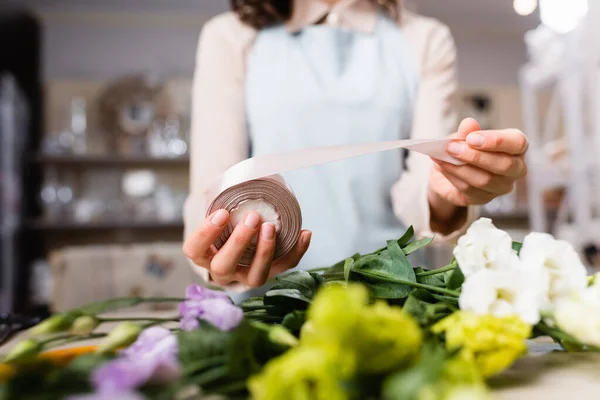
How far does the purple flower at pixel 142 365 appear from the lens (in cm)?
22

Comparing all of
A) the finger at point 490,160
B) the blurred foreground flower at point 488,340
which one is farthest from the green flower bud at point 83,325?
the finger at point 490,160

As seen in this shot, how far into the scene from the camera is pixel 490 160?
507mm

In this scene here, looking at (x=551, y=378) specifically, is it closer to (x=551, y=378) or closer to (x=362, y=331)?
(x=551, y=378)

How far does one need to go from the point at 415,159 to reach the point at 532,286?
1.88ft

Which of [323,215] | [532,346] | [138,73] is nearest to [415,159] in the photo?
[323,215]

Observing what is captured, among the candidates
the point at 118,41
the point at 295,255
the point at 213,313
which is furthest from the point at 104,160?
the point at 213,313

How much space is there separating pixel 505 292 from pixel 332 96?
649 mm

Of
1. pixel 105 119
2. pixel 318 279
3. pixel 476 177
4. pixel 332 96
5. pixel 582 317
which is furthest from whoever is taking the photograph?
pixel 105 119

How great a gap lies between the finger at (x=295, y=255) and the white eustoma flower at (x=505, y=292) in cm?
21

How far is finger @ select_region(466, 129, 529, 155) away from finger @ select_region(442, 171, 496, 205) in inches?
2.7

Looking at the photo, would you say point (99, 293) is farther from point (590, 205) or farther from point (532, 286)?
point (532, 286)

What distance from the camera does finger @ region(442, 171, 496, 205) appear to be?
565mm

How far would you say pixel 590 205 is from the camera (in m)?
1.89

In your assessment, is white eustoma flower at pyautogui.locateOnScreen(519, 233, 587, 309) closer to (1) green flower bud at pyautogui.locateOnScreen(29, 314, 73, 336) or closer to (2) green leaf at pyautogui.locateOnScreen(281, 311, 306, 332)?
(2) green leaf at pyautogui.locateOnScreen(281, 311, 306, 332)
